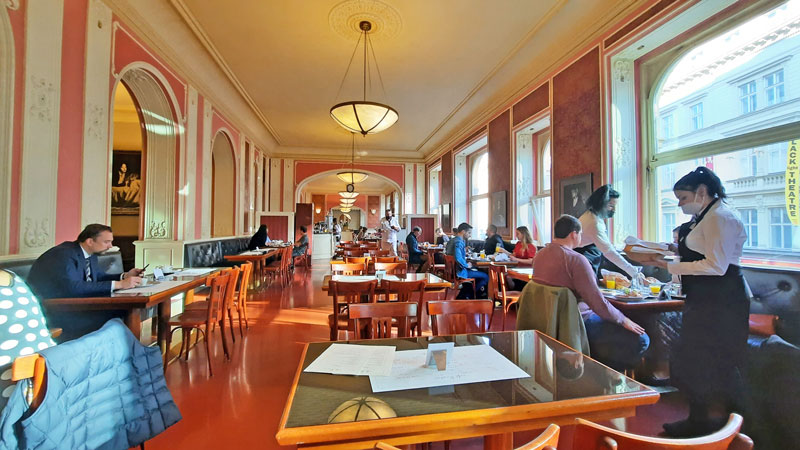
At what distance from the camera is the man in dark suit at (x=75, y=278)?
2529 millimetres

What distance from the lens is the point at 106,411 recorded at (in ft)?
4.54

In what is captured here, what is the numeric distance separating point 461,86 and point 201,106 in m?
4.84

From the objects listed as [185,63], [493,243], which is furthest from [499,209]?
[185,63]

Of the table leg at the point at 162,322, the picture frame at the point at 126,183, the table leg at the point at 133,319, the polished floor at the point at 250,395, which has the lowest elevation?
the polished floor at the point at 250,395

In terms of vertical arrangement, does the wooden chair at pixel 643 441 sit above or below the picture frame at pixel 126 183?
below

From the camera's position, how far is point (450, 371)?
47.0 inches

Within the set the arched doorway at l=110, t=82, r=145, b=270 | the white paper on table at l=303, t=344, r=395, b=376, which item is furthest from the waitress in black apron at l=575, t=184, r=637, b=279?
the arched doorway at l=110, t=82, r=145, b=270

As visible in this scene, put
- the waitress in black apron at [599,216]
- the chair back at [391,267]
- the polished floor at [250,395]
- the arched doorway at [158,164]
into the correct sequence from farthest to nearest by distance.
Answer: the arched doorway at [158,164], the chair back at [391,267], the waitress in black apron at [599,216], the polished floor at [250,395]

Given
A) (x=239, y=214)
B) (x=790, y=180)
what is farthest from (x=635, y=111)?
(x=239, y=214)

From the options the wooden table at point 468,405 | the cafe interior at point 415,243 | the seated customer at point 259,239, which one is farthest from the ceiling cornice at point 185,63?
the wooden table at point 468,405

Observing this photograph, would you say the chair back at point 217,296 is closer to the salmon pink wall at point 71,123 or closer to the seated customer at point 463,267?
the salmon pink wall at point 71,123

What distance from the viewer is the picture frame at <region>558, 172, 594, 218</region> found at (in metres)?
4.49

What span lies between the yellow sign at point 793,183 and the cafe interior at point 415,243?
2 centimetres

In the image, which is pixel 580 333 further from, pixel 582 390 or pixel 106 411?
pixel 106 411
